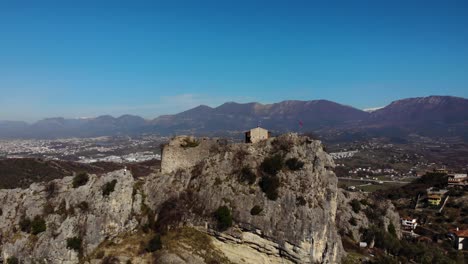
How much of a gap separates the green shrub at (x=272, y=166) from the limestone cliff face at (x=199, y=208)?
40 cm

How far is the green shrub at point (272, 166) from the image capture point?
126 ft

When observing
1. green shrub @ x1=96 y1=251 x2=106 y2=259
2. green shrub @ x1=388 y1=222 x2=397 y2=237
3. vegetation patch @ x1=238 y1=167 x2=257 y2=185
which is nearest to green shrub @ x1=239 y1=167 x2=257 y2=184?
vegetation patch @ x1=238 y1=167 x2=257 y2=185

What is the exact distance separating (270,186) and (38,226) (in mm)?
20908

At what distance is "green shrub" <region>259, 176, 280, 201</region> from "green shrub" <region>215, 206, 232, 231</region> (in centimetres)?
379

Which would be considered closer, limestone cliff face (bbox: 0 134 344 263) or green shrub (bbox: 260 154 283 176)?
limestone cliff face (bbox: 0 134 344 263)

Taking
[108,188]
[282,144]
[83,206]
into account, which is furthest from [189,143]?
[83,206]

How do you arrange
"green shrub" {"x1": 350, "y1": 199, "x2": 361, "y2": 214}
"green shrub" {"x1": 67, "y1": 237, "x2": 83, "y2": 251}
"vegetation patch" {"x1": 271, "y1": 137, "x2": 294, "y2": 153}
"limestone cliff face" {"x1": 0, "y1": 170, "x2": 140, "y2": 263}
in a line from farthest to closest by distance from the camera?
"green shrub" {"x1": 350, "y1": 199, "x2": 361, "y2": 214} → "vegetation patch" {"x1": 271, "y1": 137, "x2": 294, "y2": 153} → "limestone cliff face" {"x1": 0, "y1": 170, "x2": 140, "y2": 263} → "green shrub" {"x1": 67, "y1": 237, "x2": 83, "y2": 251}

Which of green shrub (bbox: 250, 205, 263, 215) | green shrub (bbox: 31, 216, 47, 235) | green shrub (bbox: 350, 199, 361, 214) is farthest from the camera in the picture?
green shrub (bbox: 350, 199, 361, 214)

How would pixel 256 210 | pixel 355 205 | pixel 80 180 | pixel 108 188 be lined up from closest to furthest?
pixel 256 210, pixel 108 188, pixel 80 180, pixel 355 205

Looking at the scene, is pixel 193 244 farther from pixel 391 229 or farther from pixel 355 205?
pixel 391 229

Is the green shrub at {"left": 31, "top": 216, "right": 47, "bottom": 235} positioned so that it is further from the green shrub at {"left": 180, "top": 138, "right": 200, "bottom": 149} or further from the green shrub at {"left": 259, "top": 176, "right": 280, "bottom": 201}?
the green shrub at {"left": 259, "top": 176, "right": 280, "bottom": 201}

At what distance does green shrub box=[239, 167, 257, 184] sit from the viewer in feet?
125

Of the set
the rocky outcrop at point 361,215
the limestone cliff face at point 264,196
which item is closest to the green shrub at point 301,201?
the limestone cliff face at point 264,196

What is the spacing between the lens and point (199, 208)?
37.3 metres
